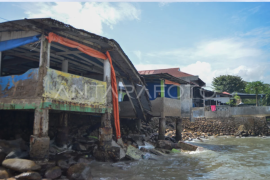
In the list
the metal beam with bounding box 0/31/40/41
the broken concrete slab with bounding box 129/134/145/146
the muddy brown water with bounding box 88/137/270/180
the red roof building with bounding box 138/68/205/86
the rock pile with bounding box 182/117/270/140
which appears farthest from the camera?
the red roof building with bounding box 138/68/205/86

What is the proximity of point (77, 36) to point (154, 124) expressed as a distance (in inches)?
590

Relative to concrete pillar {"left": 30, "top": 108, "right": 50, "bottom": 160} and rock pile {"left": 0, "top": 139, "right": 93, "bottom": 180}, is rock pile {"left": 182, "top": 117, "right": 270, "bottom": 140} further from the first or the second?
concrete pillar {"left": 30, "top": 108, "right": 50, "bottom": 160}

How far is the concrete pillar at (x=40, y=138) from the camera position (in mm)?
6332

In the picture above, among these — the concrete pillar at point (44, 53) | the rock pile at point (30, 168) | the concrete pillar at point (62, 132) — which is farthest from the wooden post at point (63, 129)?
the concrete pillar at point (44, 53)

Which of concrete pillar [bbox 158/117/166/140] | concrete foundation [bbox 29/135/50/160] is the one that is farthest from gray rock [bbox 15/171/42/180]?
concrete pillar [bbox 158/117/166/140]

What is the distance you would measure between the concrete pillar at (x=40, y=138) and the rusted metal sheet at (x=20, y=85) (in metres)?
0.68

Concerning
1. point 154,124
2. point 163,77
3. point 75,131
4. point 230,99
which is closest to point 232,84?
point 230,99

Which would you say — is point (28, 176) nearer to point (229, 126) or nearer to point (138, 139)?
point (138, 139)

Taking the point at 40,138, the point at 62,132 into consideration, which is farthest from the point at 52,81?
the point at 62,132

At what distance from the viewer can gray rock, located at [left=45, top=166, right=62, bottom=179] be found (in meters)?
5.84

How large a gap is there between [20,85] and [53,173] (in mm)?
2936

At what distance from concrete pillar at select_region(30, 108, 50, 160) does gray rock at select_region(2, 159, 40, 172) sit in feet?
1.88

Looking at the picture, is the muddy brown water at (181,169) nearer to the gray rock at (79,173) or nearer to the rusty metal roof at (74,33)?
the gray rock at (79,173)

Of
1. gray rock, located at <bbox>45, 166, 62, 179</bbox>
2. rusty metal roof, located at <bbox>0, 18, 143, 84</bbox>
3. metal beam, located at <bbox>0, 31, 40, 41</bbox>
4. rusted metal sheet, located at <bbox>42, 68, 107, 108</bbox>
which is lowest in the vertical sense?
gray rock, located at <bbox>45, 166, 62, 179</bbox>
